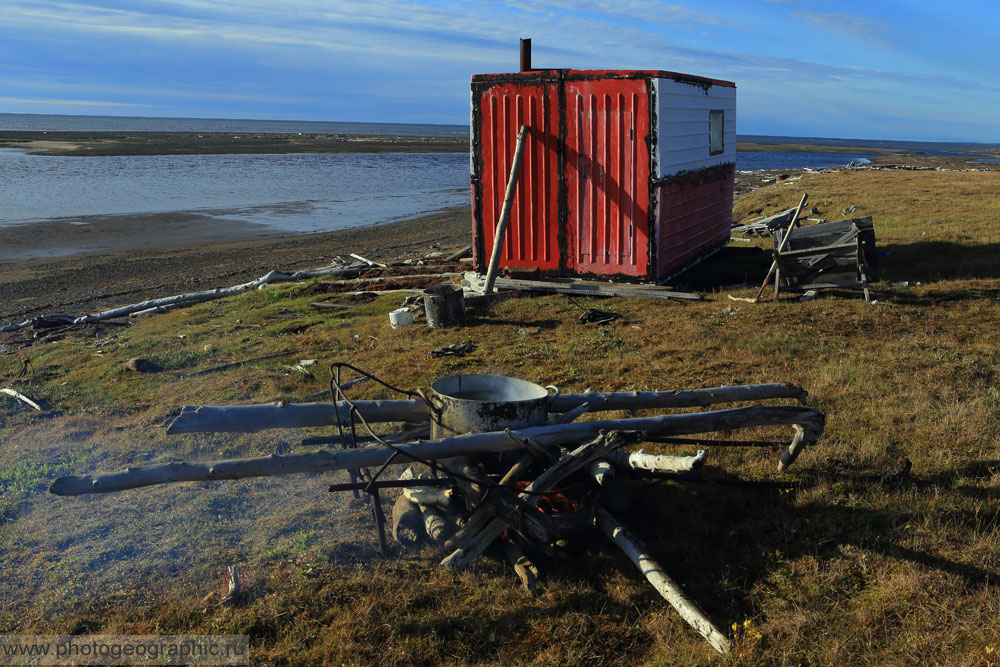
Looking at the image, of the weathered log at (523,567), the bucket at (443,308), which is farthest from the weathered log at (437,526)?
the bucket at (443,308)

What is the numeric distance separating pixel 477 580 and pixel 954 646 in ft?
9.31

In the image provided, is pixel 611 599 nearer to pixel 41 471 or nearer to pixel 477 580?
pixel 477 580

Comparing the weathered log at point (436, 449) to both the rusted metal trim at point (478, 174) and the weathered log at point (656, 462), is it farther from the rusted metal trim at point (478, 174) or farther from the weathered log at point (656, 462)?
the rusted metal trim at point (478, 174)

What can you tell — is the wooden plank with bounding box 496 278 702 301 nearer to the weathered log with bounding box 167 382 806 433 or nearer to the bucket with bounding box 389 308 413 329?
the bucket with bounding box 389 308 413 329

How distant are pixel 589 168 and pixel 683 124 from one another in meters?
2.14

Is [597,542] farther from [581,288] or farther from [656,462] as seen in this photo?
[581,288]

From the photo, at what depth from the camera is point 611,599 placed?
4691mm

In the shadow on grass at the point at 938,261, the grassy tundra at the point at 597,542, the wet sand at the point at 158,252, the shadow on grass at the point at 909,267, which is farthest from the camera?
the wet sand at the point at 158,252

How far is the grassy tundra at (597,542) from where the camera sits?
4.24 metres

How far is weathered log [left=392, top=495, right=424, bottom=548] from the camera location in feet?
17.3

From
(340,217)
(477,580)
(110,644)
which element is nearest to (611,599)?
(477,580)

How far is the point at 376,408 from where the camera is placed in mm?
5738

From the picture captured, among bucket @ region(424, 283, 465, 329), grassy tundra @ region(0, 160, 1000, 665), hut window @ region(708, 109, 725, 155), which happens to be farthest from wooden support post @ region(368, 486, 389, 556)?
hut window @ region(708, 109, 725, 155)

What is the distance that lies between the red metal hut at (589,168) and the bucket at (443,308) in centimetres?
228
